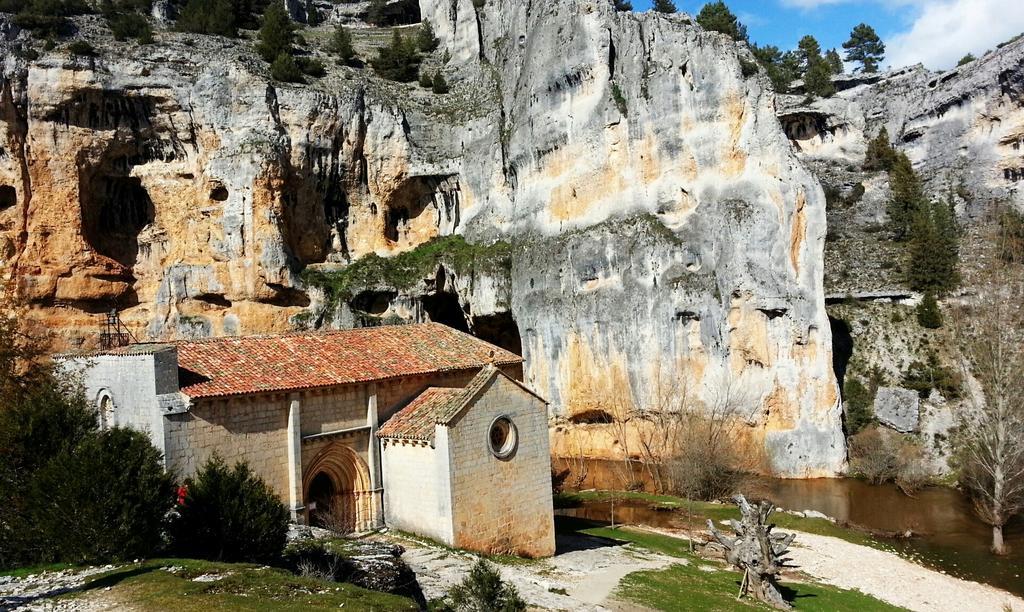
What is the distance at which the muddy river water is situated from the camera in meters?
24.1

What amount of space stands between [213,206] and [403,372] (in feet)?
82.6

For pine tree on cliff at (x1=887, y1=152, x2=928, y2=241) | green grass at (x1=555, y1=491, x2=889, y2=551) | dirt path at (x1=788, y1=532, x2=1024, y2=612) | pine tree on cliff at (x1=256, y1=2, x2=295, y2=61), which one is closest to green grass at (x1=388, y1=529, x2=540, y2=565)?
green grass at (x1=555, y1=491, x2=889, y2=551)

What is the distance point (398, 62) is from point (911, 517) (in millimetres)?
41604

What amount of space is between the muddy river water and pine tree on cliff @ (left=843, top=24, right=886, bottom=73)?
58747 millimetres

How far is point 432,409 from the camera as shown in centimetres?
2178

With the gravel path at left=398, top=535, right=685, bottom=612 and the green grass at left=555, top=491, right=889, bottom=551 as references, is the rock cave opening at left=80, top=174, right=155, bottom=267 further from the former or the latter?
the gravel path at left=398, top=535, right=685, bottom=612

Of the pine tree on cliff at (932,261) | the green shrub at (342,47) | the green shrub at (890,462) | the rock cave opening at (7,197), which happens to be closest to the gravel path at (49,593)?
the green shrub at (890,462)

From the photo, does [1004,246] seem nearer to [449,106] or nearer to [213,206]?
[449,106]

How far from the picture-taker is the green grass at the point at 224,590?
1066 cm

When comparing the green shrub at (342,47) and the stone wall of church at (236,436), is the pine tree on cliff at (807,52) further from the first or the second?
the stone wall of church at (236,436)

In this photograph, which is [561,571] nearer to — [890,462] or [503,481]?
[503,481]

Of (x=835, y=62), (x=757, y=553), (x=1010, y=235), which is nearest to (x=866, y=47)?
(x=835, y=62)

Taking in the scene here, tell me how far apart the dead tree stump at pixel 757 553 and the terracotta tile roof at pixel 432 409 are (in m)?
6.68

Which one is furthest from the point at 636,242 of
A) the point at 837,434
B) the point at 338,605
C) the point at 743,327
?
the point at 338,605
